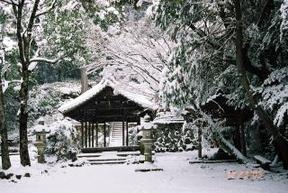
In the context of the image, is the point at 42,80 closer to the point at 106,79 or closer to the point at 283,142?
the point at 106,79

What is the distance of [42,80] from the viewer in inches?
1425

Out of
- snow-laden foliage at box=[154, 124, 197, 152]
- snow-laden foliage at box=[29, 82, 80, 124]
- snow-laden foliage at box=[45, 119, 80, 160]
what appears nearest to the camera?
snow-laden foliage at box=[45, 119, 80, 160]

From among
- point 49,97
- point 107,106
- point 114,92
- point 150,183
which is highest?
point 49,97

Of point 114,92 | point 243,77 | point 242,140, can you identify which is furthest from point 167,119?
point 243,77

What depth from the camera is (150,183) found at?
1194 centimetres

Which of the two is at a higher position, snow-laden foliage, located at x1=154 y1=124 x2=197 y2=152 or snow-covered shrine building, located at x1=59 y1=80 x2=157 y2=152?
snow-covered shrine building, located at x1=59 y1=80 x2=157 y2=152

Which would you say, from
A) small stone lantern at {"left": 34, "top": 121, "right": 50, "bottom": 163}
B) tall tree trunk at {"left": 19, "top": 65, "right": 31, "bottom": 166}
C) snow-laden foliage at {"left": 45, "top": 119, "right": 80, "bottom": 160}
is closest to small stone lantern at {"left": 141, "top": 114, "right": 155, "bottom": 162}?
snow-laden foliage at {"left": 45, "top": 119, "right": 80, "bottom": 160}

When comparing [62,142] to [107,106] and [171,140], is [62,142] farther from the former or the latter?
[171,140]

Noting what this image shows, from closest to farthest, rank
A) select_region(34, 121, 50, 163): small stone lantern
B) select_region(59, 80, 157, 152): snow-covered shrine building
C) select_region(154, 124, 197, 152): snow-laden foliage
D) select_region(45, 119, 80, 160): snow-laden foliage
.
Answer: select_region(34, 121, 50, 163): small stone lantern, select_region(45, 119, 80, 160): snow-laden foliage, select_region(59, 80, 157, 152): snow-covered shrine building, select_region(154, 124, 197, 152): snow-laden foliage

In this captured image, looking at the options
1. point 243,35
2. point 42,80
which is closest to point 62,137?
point 243,35

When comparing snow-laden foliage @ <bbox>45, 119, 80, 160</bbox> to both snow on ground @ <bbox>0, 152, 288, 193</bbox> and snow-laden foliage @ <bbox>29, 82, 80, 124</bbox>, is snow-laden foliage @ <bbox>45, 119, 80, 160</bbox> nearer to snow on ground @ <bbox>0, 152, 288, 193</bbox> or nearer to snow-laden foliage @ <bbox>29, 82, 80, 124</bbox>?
snow on ground @ <bbox>0, 152, 288, 193</bbox>

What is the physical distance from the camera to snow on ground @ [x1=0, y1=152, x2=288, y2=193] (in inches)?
408

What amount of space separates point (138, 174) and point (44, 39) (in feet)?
24.4

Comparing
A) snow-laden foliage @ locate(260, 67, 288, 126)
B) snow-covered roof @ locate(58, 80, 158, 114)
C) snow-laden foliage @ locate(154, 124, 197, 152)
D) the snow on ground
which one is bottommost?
the snow on ground
